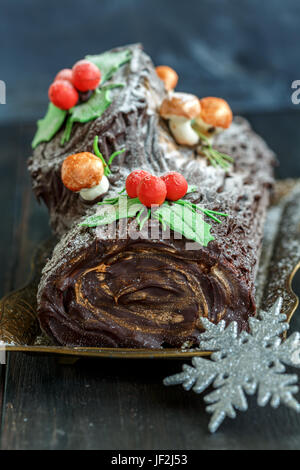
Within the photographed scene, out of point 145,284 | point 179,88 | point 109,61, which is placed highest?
point 179,88

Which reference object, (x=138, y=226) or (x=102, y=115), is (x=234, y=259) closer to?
(x=138, y=226)

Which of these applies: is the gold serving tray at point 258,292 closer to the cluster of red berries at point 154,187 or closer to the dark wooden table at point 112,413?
the dark wooden table at point 112,413

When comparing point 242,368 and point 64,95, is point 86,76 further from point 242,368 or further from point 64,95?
point 242,368

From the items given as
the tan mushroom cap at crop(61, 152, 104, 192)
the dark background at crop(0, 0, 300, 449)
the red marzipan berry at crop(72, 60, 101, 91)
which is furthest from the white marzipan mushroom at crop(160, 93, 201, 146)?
the dark background at crop(0, 0, 300, 449)

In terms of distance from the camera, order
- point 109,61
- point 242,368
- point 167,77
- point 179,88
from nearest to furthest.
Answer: point 242,368
point 109,61
point 167,77
point 179,88

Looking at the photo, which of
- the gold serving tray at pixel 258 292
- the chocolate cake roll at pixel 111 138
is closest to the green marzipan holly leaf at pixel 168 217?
the chocolate cake roll at pixel 111 138

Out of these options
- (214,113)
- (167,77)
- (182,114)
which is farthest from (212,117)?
(167,77)

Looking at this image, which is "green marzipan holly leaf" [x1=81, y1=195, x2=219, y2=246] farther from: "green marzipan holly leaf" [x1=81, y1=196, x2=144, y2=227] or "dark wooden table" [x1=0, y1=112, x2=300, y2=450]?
"dark wooden table" [x1=0, y1=112, x2=300, y2=450]
